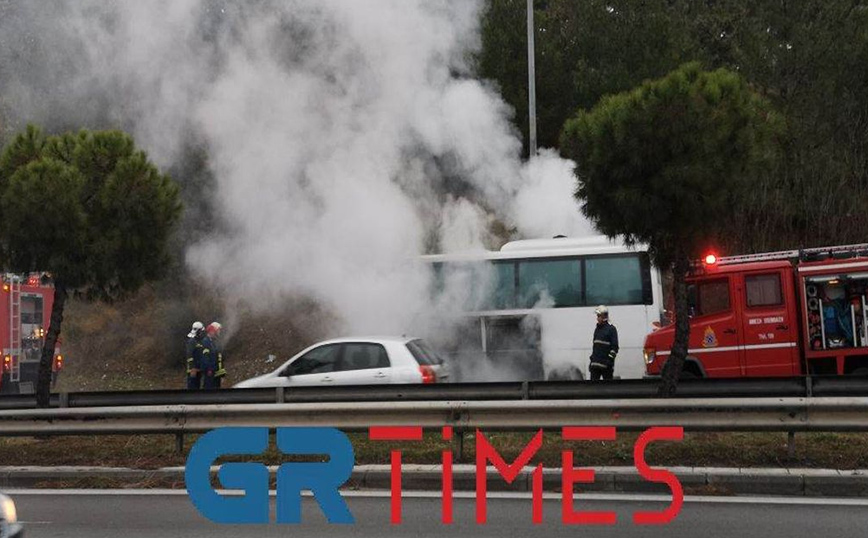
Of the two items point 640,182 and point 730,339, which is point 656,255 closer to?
point 640,182

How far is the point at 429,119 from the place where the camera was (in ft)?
78.1

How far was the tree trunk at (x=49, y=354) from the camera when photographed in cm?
1330

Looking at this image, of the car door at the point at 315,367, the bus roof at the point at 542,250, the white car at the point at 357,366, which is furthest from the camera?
the bus roof at the point at 542,250

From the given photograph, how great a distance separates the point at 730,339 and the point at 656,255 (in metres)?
4.51

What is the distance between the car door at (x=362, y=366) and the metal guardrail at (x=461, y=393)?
674 mm

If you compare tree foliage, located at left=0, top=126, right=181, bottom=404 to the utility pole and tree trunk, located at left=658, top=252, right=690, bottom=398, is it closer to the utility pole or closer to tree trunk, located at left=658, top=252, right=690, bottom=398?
tree trunk, located at left=658, top=252, right=690, bottom=398

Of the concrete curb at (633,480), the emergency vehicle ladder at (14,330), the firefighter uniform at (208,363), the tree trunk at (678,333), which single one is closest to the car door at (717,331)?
the tree trunk at (678,333)

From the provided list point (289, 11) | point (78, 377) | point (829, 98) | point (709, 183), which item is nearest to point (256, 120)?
point (289, 11)

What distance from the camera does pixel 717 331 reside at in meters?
16.1

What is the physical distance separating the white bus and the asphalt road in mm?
10523

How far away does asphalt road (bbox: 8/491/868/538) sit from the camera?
744 centimetres

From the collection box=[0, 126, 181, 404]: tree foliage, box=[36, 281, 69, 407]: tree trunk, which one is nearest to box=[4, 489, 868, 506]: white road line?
box=[36, 281, 69, 407]: tree trunk

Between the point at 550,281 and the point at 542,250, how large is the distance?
24.4 inches

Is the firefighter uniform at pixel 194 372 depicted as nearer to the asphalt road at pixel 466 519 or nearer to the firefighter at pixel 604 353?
the firefighter at pixel 604 353
